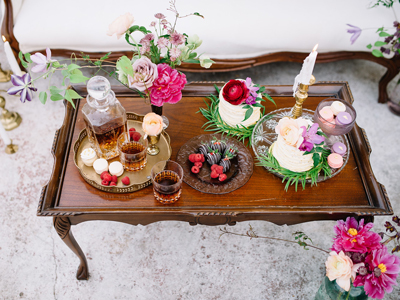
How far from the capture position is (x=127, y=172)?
135cm

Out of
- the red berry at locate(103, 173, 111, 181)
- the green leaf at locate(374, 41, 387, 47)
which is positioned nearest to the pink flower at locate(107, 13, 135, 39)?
the red berry at locate(103, 173, 111, 181)

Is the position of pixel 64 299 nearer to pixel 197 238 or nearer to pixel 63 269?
pixel 63 269

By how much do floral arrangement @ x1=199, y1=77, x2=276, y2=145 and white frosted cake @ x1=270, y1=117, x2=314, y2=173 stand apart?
163mm

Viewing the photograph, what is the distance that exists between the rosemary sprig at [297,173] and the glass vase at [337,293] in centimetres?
40

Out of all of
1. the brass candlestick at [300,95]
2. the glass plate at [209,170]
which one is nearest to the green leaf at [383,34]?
the brass candlestick at [300,95]

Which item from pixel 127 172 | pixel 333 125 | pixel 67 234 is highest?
pixel 333 125

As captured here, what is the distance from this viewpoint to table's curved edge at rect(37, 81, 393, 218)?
125 cm

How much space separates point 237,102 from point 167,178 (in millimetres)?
424

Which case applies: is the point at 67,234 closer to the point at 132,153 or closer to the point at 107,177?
the point at 107,177

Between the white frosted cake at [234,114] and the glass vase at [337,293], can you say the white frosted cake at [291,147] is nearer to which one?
the white frosted cake at [234,114]

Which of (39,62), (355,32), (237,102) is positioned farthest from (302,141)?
(355,32)

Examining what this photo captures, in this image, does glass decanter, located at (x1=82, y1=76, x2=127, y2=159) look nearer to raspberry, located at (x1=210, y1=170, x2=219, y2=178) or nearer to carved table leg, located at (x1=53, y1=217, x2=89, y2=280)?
carved table leg, located at (x1=53, y1=217, x2=89, y2=280)

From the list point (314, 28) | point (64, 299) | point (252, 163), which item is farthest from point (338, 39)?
point (64, 299)

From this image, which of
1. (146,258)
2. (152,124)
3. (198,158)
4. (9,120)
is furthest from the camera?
(9,120)
